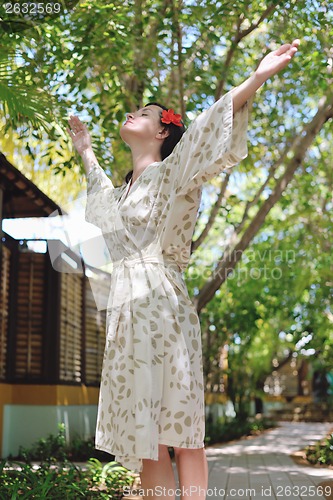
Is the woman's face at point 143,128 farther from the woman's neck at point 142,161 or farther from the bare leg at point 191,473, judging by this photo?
the bare leg at point 191,473

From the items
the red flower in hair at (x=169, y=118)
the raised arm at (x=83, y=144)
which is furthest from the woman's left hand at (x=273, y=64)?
the raised arm at (x=83, y=144)

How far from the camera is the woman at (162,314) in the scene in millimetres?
2064

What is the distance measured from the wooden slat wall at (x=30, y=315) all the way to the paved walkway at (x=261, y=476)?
7.45 feet

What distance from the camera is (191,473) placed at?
213cm

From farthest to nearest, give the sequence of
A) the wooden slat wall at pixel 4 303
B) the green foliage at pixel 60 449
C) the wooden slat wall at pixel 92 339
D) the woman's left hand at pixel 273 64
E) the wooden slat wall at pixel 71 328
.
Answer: the wooden slat wall at pixel 92 339 → the wooden slat wall at pixel 71 328 → the wooden slat wall at pixel 4 303 → the green foliage at pixel 60 449 → the woman's left hand at pixel 273 64

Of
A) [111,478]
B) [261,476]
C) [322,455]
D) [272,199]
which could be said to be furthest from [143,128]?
[322,455]

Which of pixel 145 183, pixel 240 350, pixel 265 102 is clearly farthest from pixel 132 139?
pixel 240 350

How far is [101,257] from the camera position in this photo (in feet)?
9.16

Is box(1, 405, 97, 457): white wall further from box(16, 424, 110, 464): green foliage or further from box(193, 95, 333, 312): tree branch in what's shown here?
box(193, 95, 333, 312): tree branch

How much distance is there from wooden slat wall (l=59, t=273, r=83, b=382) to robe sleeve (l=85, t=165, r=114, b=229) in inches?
217

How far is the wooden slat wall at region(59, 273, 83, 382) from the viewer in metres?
8.04

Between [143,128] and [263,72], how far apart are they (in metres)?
0.61

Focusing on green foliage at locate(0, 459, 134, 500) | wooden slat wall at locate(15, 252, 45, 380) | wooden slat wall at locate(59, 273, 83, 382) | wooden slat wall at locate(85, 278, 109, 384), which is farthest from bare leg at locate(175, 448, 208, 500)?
wooden slat wall at locate(85, 278, 109, 384)

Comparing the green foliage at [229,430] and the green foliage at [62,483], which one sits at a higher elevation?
the green foliage at [62,483]
